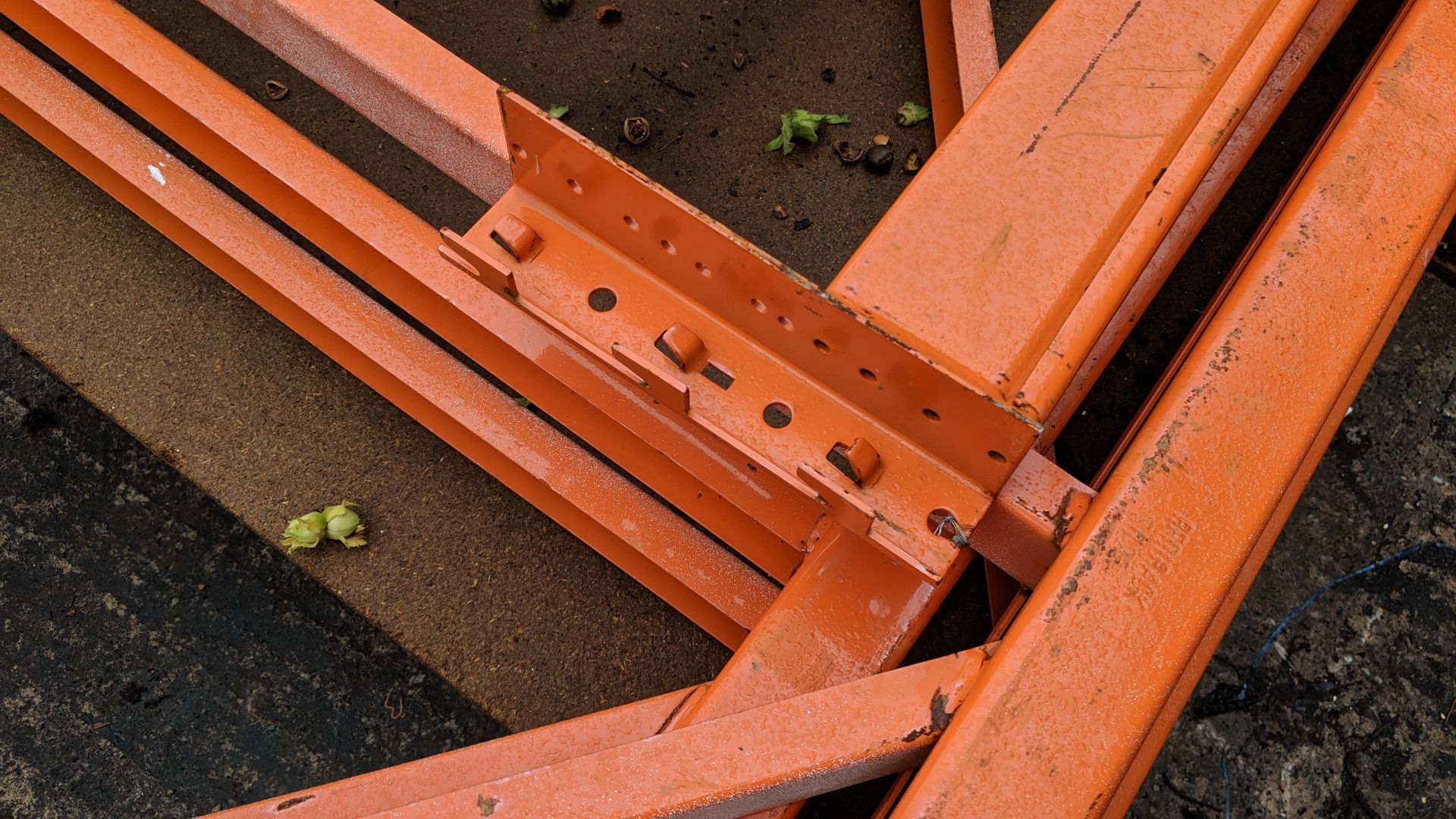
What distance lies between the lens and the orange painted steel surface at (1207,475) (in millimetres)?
1206

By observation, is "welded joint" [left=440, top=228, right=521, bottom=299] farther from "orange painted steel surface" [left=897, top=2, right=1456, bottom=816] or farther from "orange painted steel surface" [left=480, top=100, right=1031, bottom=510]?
"orange painted steel surface" [left=897, top=2, right=1456, bottom=816]

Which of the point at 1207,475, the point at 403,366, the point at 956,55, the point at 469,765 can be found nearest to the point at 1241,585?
the point at 1207,475

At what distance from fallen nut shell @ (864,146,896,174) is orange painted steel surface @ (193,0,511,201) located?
1572mm

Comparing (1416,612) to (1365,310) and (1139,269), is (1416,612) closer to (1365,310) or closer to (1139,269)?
(1365,310)

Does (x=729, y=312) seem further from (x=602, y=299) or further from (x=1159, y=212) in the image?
(x=1159, y=212)

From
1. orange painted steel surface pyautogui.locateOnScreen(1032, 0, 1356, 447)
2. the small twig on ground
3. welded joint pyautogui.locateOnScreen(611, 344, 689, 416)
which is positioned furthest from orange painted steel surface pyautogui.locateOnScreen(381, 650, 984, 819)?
the small twig on ground

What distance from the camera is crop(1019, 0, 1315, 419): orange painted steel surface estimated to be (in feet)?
4.29

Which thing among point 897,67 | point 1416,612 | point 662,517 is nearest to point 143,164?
point 662,517

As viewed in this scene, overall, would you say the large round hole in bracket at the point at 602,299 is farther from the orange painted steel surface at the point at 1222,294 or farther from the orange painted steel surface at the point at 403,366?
the orange painted steel surface at the point at 1222,294

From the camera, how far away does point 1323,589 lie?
2574 millimetres

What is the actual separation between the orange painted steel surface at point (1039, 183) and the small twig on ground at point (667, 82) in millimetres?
1731

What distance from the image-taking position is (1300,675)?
98.7 inches

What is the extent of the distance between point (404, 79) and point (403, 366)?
33.8 inches

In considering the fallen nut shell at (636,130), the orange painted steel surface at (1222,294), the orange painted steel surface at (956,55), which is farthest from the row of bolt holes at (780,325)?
the fallen nut shell at (636,130)
